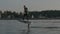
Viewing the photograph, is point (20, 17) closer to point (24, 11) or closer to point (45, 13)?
point (24, 11)

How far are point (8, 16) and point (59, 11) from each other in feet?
11.4

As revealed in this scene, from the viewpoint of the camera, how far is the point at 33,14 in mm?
12859

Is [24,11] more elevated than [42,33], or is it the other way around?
[24,11]

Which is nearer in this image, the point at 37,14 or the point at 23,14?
the point at 23,14

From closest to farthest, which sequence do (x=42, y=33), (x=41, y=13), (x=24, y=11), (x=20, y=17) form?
(x=42, y=33), (x=24, y=11), (x=20, y=17), (x=41, y=13)

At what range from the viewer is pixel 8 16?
13.2 m

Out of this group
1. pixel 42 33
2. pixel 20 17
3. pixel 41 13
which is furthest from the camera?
pixel 41 13

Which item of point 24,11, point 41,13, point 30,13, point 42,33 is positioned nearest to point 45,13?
point 41,13

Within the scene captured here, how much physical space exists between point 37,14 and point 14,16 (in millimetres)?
1577

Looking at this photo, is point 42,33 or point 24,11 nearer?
point 42,33

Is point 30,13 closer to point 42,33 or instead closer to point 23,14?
point 23,14

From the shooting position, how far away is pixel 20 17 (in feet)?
39.9

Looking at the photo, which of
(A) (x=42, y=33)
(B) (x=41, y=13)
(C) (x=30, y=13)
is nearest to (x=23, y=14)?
(C) (x=30, y=13)

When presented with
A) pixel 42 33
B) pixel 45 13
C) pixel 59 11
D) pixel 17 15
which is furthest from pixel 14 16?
pixel 42 33
